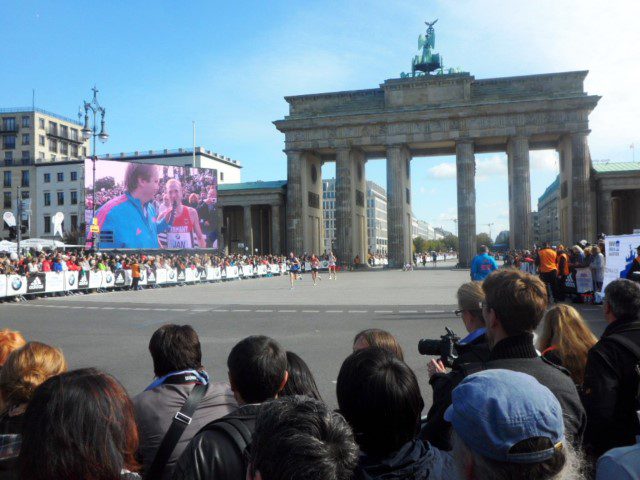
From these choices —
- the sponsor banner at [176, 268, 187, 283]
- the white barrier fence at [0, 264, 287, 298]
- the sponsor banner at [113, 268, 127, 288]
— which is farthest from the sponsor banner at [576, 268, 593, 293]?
the sponsor banner at [176, 268, 187, 283]

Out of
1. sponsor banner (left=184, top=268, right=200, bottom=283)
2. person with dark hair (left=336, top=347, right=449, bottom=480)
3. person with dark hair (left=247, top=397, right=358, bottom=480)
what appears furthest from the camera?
sponsor banner (left=184, top=268, right=200, bottom=283)

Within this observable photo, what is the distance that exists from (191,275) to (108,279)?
8.71 m

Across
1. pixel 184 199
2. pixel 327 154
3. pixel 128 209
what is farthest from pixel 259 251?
pixel 128 209

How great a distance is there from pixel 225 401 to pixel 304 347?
7.75 metres

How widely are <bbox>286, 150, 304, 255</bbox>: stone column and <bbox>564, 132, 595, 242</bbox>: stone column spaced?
2836 centimetres

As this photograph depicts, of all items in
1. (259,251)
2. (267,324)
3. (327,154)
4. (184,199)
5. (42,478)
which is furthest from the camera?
(259,251)

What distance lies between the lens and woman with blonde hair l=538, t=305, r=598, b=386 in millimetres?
4480

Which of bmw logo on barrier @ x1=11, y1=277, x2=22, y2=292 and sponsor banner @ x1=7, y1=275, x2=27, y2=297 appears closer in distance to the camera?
sponsor banner @ x1=7, y1=275, x2=27, y2=297

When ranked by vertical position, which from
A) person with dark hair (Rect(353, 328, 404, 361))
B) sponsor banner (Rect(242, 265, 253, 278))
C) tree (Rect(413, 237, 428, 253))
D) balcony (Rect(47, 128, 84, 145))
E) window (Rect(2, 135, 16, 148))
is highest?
balcony (Rect(47, 128, 84, 145))

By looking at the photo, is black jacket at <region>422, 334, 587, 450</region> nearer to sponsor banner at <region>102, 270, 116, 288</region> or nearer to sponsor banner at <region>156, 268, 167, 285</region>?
sponsor banner at <region>102, 270, 116, 288</region>

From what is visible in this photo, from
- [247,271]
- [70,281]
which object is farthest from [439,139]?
[70,281]

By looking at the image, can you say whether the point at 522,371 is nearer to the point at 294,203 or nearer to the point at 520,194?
the point at 520,194

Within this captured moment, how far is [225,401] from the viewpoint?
3.47 metres

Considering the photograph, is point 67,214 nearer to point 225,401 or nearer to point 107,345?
point 107,345
